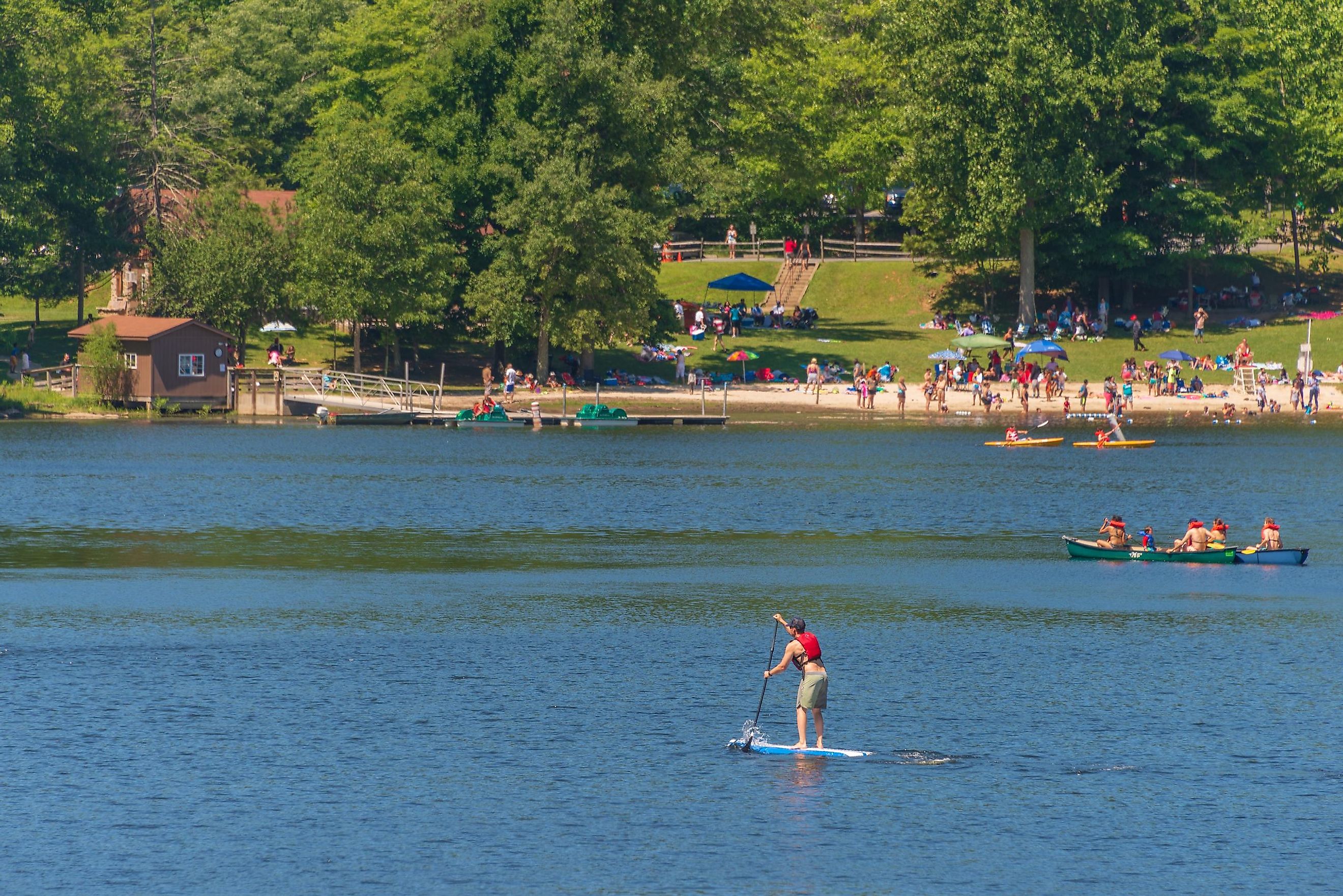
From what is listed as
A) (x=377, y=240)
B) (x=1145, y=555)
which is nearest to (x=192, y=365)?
(x=377, y=240)

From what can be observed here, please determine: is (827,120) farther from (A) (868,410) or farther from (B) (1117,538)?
(B) (1117,538)

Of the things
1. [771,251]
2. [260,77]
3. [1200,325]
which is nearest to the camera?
[1200,325]

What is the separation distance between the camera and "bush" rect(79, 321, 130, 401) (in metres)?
97.9

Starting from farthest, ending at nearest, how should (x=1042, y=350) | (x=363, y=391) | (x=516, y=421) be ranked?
(x=363, y=391), (x=1042, y=350), (x=516, y=421)

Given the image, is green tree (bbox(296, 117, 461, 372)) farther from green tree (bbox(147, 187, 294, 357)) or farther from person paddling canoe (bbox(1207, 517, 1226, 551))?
person paddling canoe (bbox(1207, 517, 1226, 551))

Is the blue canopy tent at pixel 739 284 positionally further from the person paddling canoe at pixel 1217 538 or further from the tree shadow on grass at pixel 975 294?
the person paddling canoe at pixel 1217 538

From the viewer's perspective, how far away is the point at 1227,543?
192ft

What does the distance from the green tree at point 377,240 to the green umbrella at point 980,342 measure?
104 feet

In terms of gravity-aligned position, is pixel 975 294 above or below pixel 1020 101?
below

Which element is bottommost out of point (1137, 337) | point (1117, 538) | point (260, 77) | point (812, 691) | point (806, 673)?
point (812, 691)

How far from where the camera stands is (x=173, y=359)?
101m

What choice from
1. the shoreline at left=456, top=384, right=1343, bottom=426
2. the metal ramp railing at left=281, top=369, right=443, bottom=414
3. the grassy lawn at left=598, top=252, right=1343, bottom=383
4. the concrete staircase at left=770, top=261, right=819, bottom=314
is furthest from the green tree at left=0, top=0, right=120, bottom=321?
the concrete staircase at left=770, top=261, right=819, bottom=314

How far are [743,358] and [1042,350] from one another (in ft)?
60.8

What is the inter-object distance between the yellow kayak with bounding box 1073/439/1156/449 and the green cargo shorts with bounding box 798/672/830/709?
62653 mm
